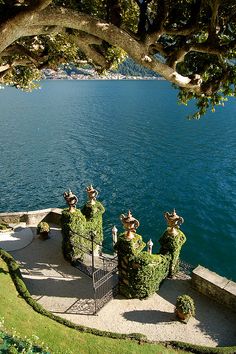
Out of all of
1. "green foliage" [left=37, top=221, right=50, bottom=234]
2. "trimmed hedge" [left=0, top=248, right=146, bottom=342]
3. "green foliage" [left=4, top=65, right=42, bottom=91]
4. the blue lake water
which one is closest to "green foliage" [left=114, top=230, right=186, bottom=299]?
"trimmed hedge" [left=0, top=248, right=146, bottom=342]

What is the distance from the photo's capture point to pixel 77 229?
58.6ft

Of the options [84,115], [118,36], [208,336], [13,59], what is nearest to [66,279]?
[208,336]

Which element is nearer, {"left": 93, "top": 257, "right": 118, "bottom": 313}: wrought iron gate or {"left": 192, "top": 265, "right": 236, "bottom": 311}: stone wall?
{"left": 93, "top": 257, "right": 118, "bottom": 313}: wrought iron gate

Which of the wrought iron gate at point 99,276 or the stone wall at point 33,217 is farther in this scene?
the stone wall at point 33,217

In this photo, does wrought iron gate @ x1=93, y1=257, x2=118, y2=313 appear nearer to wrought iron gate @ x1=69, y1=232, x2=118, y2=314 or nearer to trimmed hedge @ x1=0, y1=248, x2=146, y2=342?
wrought iron gate @ x1=69, y1=232, x2=118, y2=314

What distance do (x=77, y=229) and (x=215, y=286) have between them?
292 inches

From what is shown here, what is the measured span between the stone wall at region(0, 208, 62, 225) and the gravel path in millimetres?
3821

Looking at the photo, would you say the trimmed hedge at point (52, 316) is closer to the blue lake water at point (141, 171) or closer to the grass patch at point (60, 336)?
the grass patch at point (60, 336)

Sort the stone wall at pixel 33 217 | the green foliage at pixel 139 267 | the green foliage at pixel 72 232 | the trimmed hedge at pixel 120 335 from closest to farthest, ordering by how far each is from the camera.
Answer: the trimmed hedge at pixel 120 335, the green foliage at pixel 139 267, the green foliage at pixel 72 232, the stone wall at pixel 33 217

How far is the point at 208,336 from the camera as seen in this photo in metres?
13.8

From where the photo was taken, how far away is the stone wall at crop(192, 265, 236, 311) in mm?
15164

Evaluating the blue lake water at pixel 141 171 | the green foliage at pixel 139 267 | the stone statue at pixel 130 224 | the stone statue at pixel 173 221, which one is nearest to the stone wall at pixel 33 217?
the blue lake water at pixel 141 171

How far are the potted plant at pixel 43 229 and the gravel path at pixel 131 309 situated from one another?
2.22 meters

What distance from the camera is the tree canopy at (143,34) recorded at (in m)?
8.59
